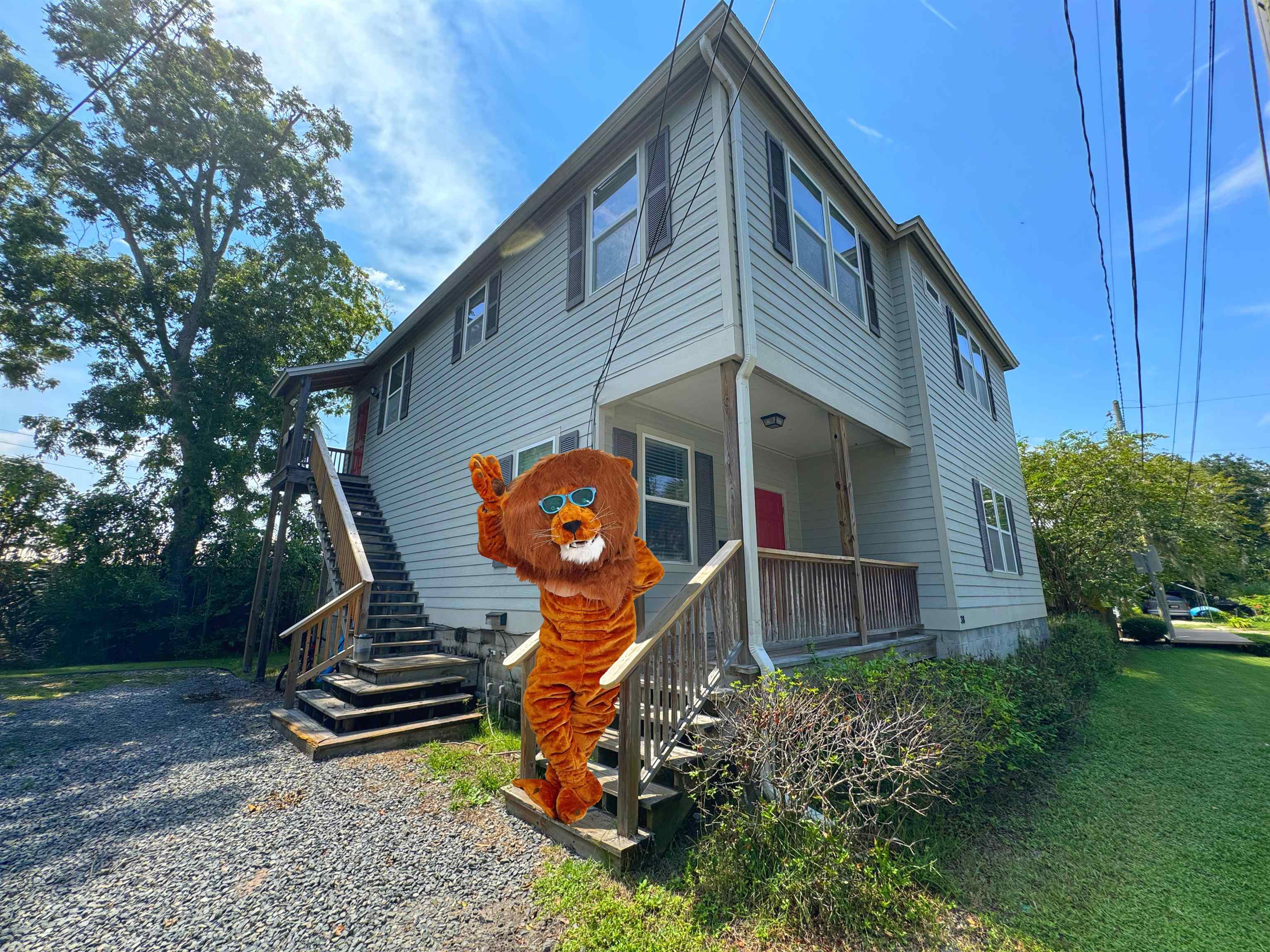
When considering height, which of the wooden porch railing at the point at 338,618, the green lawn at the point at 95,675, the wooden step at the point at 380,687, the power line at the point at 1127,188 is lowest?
the green lawn at the point at 95,675

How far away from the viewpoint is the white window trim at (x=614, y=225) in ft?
20.0

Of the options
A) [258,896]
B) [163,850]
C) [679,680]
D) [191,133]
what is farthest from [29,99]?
[679,680]

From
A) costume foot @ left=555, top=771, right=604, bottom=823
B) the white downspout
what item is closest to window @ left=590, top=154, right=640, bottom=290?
the white downspout

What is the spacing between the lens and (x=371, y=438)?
41.5ft

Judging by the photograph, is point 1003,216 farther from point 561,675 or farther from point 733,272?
point 561,675

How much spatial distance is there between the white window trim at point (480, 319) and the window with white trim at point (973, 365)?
29.0 feet

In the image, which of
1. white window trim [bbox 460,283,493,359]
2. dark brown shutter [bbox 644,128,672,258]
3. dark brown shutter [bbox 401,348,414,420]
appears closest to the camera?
dark brown shutter [bbox 644,128,672,258]

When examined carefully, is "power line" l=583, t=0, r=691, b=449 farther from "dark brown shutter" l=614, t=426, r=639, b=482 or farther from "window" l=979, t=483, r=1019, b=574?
"window" l=979, t=483, r=1019, b=574

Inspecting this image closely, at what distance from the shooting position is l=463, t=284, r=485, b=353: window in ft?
29.9

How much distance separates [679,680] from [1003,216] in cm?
890

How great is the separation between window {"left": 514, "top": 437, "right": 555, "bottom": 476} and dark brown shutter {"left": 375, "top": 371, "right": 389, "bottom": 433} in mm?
6291

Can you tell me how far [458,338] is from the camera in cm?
968

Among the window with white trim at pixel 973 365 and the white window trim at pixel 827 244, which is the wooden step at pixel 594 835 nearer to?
the white window trim at pixel 827 244

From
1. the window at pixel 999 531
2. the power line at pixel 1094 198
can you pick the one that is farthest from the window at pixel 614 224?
the window at pixel 999 531
